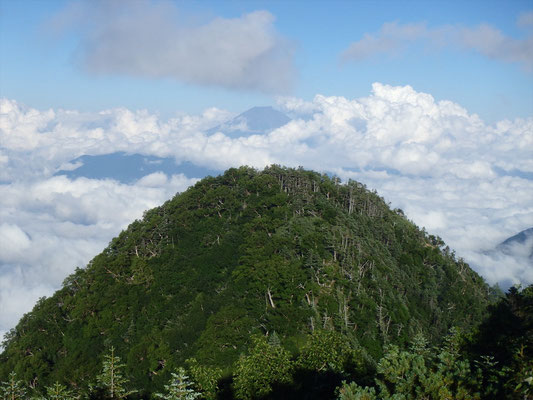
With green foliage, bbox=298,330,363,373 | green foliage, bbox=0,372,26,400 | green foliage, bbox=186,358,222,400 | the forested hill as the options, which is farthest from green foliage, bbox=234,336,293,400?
green foliage, bbox=0,372,26,400

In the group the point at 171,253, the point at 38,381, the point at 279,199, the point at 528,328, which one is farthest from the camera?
the point at 279,199

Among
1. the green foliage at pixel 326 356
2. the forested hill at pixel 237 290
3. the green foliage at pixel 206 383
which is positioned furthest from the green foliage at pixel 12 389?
the green foliage at pixel 326 356

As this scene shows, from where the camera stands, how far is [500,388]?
20500 millimetres

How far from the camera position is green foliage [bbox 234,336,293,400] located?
3558cm

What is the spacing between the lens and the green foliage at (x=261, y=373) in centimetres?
3558

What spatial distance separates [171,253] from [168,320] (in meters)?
19.8

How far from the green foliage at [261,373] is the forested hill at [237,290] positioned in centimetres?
1789

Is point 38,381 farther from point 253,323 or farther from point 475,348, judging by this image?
point 475,348

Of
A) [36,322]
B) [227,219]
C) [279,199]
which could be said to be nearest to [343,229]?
[279,199]

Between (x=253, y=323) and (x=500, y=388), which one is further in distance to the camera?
(x=253, y=323)

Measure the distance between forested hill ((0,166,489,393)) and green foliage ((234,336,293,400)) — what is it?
17.9m

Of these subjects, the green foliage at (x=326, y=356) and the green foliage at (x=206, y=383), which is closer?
the green foliage at (x=206, y=383)

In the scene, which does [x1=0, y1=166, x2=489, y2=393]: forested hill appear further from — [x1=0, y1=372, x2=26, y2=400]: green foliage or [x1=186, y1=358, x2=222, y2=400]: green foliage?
[x1=0, y1=372, x2=26, y2=400]: green foliage

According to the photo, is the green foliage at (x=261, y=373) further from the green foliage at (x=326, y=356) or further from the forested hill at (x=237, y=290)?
the forested hill at (x=237, y=290)
